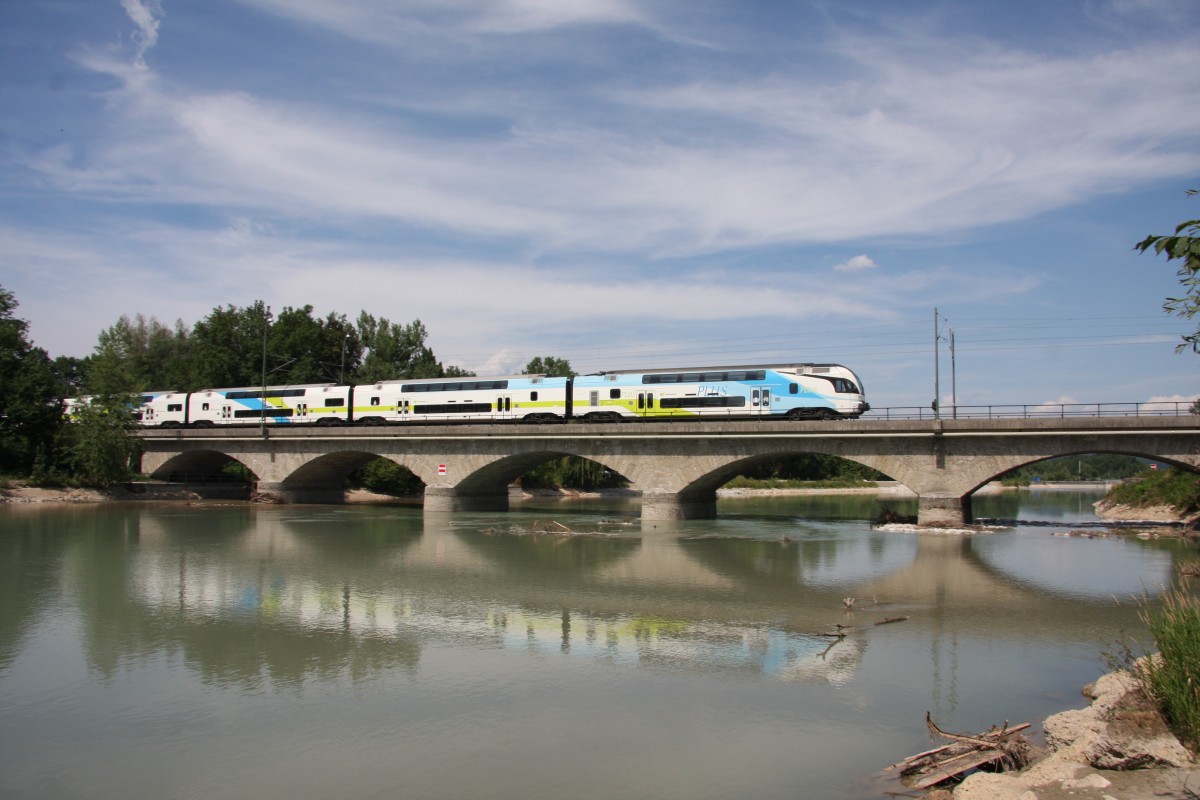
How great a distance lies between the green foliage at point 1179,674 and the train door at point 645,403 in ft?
120

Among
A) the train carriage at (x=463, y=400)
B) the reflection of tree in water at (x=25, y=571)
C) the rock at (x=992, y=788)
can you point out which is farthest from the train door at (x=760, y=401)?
the rock at (x=992, y=788)

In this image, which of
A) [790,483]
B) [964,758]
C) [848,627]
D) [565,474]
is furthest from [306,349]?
[964,758]

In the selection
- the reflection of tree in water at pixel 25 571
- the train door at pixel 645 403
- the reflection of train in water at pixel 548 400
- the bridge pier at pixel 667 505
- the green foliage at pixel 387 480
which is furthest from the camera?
the green foliage at pixel 387 480

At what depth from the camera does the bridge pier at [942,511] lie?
4100 centimetres

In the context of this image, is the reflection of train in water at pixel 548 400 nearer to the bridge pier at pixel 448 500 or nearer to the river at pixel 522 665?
the bridge pier at pixel 448 500

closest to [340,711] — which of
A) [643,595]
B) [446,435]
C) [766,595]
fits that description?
[643,595]

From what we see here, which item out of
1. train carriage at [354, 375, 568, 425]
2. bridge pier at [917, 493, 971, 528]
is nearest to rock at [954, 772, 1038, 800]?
bridge pier at [917, 493, 971, 528]

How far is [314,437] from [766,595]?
3905 cm

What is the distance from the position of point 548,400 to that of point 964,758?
40773 millimetres

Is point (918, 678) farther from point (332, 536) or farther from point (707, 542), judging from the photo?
point (332, 536)

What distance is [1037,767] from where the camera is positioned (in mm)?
10133

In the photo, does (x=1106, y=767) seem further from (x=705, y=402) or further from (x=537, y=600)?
(x=705, y=402)

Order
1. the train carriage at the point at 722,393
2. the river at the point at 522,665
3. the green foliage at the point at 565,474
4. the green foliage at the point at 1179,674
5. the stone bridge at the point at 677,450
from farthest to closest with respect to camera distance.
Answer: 1. the green foliage at the point at 565,474
2. the train carriage at the point at 722,393
3. the stone bridge at the point at 677,450
4. the river at the point at 522,665
5. the green foliage at the point at 1179,674

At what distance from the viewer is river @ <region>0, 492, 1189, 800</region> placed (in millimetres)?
11828
